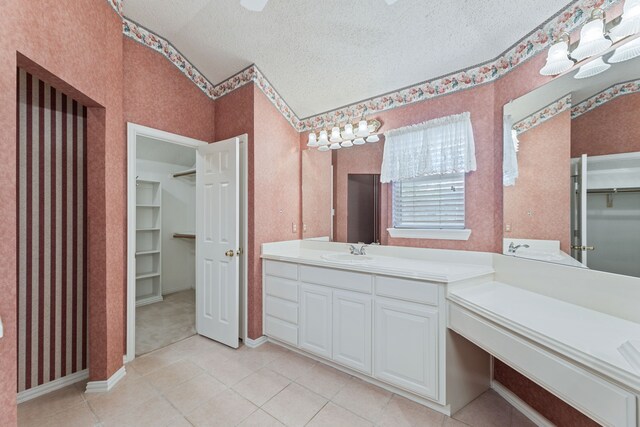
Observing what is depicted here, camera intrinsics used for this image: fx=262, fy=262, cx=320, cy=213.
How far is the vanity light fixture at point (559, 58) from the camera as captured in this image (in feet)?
Result: 4.64

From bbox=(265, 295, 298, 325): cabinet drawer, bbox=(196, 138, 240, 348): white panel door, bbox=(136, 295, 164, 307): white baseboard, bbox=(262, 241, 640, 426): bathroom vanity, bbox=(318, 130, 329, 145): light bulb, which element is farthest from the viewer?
bbox=(136, 295, 164, 307): white baseboard

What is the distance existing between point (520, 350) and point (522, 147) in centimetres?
126

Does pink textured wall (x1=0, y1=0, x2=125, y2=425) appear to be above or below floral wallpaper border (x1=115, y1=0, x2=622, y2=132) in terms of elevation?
below

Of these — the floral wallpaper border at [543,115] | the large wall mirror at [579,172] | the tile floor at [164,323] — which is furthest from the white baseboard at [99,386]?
the floral wallpaper border at [543,115]

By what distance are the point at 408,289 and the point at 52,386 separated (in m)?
2.64

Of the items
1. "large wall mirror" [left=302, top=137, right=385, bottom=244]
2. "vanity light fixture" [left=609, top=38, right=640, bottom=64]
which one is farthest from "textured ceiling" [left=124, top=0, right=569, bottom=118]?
"large wall mirror" [left=302, top=137, right=385, bottom=244]

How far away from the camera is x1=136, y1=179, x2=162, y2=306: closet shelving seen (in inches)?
150

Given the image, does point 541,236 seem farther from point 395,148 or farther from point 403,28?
point 403,28

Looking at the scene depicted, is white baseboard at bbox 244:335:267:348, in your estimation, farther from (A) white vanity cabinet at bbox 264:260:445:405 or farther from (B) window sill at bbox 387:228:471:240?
(B) window sill at bbox 387:228:471:240

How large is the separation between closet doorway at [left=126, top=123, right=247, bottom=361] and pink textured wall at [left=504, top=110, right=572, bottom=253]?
220cm

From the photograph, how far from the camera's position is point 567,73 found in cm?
144

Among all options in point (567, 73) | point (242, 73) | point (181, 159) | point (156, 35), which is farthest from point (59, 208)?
point (567, 73)

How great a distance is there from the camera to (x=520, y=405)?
1.70 meters

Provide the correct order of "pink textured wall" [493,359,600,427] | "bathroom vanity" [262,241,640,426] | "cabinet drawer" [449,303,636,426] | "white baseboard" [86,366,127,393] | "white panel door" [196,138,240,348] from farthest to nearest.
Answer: "white panel door" [196,138,240,348], "white baseboard" [86,366,127,393], "pink textured wall" [493,359,600,427], "bathroom vanity" [262,241,640,426], "cabinet drawer" [449,303,636,426]
